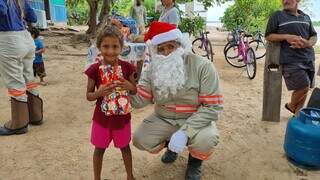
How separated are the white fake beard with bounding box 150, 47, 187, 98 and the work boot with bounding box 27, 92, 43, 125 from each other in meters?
2.05

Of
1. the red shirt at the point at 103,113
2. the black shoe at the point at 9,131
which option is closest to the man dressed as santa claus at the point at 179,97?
the red shirt at the point at 103,113

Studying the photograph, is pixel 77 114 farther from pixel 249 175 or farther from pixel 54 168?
pixel 249 175

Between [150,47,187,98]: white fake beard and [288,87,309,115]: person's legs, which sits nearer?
[150,47,187,98]: white fake beard

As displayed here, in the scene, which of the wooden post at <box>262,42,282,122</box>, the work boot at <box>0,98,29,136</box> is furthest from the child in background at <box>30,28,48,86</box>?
the wooden post at <box>262,42,282,122</box>

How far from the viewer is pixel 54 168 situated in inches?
135

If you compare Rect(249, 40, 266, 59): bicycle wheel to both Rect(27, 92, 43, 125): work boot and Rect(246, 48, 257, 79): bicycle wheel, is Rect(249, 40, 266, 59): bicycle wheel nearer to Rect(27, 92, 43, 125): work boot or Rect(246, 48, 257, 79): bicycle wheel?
Rect(246, 48, 257, 79): bicycle wheel

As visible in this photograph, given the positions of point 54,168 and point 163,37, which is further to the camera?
point 54,168

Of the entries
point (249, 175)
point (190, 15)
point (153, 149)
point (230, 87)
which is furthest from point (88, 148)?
point (190, 15)

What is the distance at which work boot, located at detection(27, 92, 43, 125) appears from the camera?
4.50m

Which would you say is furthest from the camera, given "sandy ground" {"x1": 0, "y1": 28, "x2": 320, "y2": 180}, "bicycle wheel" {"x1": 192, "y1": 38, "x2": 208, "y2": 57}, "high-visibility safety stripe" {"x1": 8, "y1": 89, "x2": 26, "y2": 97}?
"bicycle wheel" {"x1": 192, "y1": 38, "x2": 208, "y2": 57}

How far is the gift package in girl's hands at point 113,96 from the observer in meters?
2.74

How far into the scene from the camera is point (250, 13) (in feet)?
54.3

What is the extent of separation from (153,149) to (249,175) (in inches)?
35.1

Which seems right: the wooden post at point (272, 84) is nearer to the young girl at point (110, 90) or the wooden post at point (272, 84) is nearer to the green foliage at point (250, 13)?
the young girl at point (110, 90)
